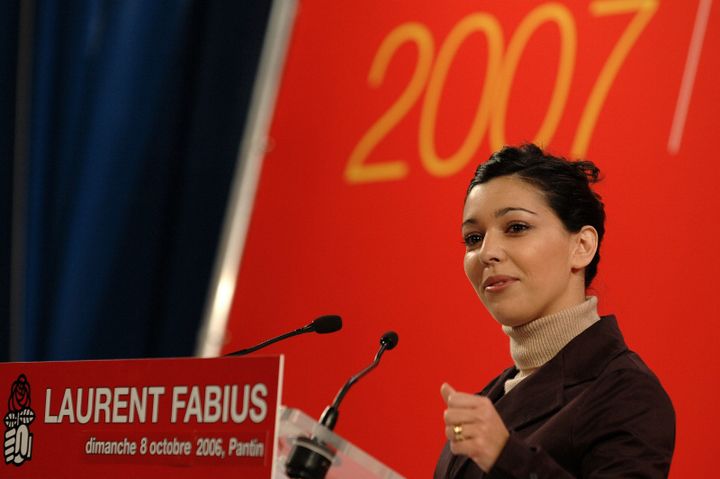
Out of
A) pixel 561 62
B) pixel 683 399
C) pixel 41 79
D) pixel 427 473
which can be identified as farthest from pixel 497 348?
pixel 41 79

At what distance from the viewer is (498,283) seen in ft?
5.74

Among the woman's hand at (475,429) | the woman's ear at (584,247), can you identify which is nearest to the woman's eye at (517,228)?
the woman's ear at (584,247)

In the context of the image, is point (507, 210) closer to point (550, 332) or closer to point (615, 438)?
point (550, 332)

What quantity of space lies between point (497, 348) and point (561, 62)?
761 millimetres

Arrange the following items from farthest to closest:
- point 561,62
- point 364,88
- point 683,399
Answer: point 364,88, point 561,62, point 683,399

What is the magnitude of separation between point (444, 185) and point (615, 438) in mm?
1630

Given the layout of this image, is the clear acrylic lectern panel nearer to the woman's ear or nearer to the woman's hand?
the woman's hand

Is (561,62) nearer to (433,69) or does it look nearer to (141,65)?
(433,69)

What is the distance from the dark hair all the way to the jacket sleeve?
1.08 feet

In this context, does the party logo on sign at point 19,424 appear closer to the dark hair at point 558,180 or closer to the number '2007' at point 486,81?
the dark hair at point 558,180

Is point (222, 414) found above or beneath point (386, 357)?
beneath

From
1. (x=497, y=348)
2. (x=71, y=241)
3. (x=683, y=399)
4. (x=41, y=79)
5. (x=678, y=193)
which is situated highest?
(x=41, y=79)

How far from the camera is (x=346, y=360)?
3174mm

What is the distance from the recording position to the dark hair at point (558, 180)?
178 cm
